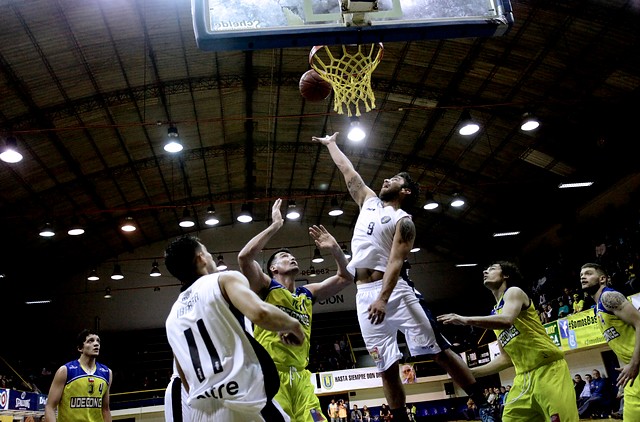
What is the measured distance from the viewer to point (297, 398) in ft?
12.9

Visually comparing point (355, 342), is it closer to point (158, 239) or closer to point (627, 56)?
point (158, 239)

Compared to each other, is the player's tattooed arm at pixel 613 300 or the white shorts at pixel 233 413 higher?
the player's tattooed arm at pixel 613 300

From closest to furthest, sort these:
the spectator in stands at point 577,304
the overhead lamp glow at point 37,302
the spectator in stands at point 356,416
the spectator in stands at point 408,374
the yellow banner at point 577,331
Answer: the yellow banner at point 577,331 → the spectator in stands at point 577,304 → the spectator in stands at point 356,416 → the spectator in stands at point 408,374 → the overhead lamp glow at point 37,302

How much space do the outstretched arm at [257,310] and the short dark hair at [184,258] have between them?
33 cm

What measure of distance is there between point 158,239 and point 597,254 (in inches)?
804

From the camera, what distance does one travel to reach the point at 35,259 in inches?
942

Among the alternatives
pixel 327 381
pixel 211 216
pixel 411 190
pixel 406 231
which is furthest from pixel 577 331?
pixel 211 216

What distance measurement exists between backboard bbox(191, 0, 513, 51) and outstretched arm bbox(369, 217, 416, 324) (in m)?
1.50

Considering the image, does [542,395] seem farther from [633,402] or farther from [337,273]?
[337,273]

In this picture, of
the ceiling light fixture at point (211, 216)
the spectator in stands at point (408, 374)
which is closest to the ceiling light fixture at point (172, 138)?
the ceiling light fixture at point (211, 216)

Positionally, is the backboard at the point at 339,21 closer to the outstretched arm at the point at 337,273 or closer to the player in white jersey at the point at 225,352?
Answer: the outstretched arm at the point at 337,273

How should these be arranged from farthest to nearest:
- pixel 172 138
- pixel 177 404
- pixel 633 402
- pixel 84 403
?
1. pixel 172 138
2. pixel 84 403
3. pixel 633 402
4. pixel 177 404

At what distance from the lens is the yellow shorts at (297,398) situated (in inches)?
151

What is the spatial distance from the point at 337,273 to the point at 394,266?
882 mm
